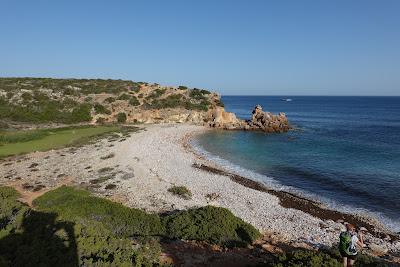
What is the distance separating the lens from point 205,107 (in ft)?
271

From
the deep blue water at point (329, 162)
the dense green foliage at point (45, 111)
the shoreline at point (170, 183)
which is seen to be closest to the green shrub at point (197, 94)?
the deep blue water at point (329, 162)

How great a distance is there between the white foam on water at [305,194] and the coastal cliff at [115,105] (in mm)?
30215

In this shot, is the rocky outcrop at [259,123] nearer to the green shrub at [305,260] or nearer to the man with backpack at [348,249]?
the man with backpack at [348,249]

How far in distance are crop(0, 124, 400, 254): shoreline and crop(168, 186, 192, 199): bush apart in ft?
1.65

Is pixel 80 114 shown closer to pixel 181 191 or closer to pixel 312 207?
pixel 181 191

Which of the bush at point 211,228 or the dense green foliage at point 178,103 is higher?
the dense green foliage at point 178,103

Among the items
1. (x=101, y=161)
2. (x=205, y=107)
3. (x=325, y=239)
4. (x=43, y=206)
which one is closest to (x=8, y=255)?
(x=43, y=206)

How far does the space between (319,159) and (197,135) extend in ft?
85.1

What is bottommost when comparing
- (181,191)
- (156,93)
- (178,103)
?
(181,191)

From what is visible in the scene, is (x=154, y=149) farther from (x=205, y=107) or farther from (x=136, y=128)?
(x=205, y=107)

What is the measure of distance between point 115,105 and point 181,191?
53.3 metres

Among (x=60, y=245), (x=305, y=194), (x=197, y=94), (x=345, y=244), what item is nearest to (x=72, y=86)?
(x=197, y=94)

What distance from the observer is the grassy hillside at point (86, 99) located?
68062 millimetres

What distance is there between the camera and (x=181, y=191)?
27141 millimetres
